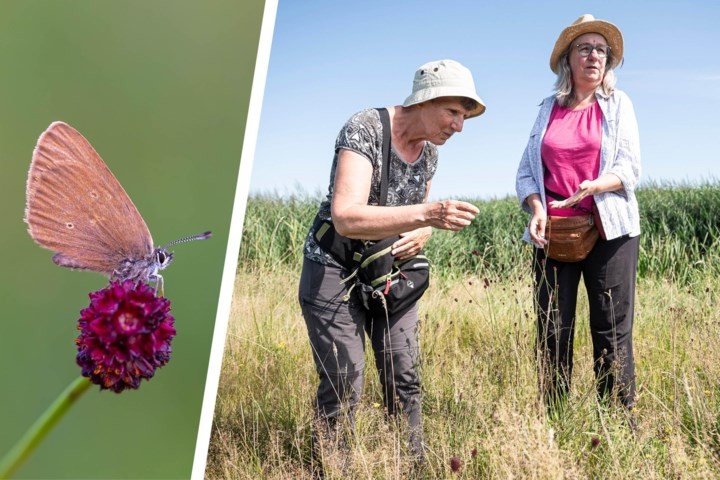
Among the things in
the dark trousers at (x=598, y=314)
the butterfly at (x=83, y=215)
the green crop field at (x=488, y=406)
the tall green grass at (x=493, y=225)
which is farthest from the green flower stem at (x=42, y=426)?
the tall green grass at (x=493, y=225)

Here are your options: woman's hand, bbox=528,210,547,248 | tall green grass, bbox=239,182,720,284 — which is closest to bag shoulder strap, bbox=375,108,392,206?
woman's hand, bbox=528,210,547,248

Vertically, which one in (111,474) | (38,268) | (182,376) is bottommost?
(111,474)

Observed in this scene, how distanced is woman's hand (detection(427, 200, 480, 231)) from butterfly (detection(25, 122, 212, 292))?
154cm

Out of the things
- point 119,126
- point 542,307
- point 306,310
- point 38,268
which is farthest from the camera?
point 542,307

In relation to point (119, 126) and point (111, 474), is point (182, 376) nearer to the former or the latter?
point (111, 474)

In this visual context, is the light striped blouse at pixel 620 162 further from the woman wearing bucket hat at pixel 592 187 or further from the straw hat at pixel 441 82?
the straw hat at pixel 441 82

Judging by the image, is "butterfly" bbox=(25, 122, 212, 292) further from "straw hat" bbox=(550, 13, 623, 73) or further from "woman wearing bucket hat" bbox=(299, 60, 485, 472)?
"straw hat" bbox=(550, 13, 623, 73)

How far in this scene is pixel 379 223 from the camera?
89.4 inches

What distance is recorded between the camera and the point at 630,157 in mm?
2768

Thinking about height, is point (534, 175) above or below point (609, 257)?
above

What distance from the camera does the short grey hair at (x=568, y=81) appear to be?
114 inches

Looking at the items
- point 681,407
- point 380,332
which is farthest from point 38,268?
point 681,407

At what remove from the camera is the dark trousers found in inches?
112

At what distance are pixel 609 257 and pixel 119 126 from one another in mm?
2215
